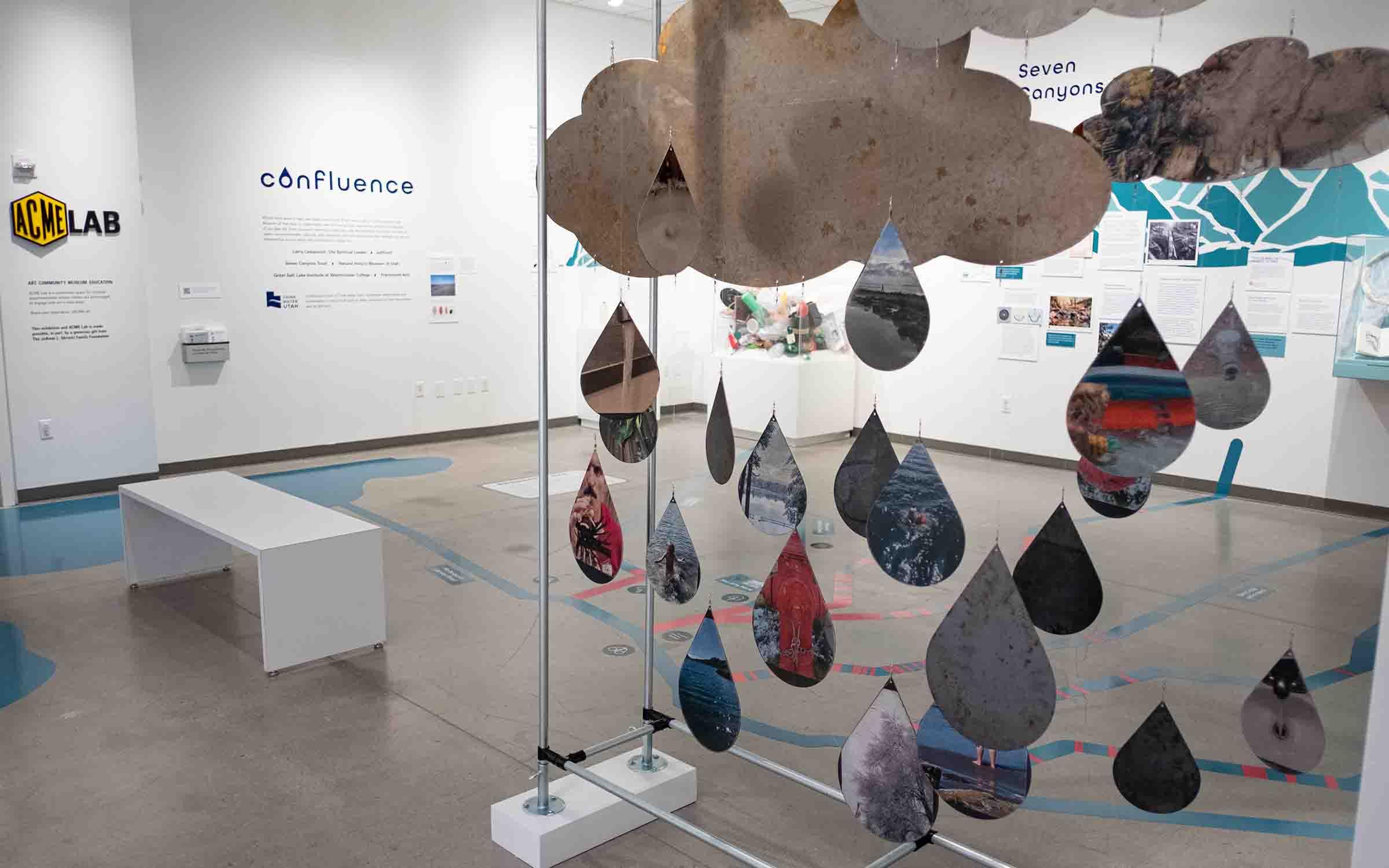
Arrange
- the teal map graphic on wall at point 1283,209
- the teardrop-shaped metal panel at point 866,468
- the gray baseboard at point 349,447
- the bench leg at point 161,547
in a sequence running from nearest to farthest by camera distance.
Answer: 1. the teal map graphic on wall at point 1283,209
2. the teardrop-shaped metal panel at point 866,468
3. the bench leg at point 161,547
4. the gray baseboard at point 349,447

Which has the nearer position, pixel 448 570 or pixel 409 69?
pixel 448 570

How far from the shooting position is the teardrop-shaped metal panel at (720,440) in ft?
7.21

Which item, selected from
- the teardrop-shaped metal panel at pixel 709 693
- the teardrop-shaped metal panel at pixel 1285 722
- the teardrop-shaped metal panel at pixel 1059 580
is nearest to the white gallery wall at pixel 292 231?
the teardrop-shaped metal panel at pixel 709 693

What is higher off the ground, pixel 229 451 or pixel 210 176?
pixel 210 176

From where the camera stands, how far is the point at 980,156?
1626mm

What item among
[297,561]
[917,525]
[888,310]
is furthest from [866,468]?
[297,561]

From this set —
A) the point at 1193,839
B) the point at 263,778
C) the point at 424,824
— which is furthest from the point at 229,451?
the point at 1193,839

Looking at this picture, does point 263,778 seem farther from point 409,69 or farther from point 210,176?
point 409,69

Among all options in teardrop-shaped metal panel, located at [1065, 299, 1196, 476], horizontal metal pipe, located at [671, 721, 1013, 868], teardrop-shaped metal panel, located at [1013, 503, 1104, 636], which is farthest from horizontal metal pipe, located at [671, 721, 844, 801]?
teardrop-shaped metal panel, located at [1065, 299, 1196, 476]

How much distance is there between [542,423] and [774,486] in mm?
747

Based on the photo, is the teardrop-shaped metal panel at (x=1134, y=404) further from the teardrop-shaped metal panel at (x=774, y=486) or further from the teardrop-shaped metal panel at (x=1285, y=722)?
the teardrop-shaped metal panel at (x=774, y=486)

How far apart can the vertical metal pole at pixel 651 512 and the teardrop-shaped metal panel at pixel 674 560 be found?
0.04 metres

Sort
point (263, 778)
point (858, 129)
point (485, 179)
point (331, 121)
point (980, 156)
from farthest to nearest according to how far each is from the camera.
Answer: point (485, 179), point (331, 121), point (263, 778), point (858, 129), point (980, 156)

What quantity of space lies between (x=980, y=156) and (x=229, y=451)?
685 cm
